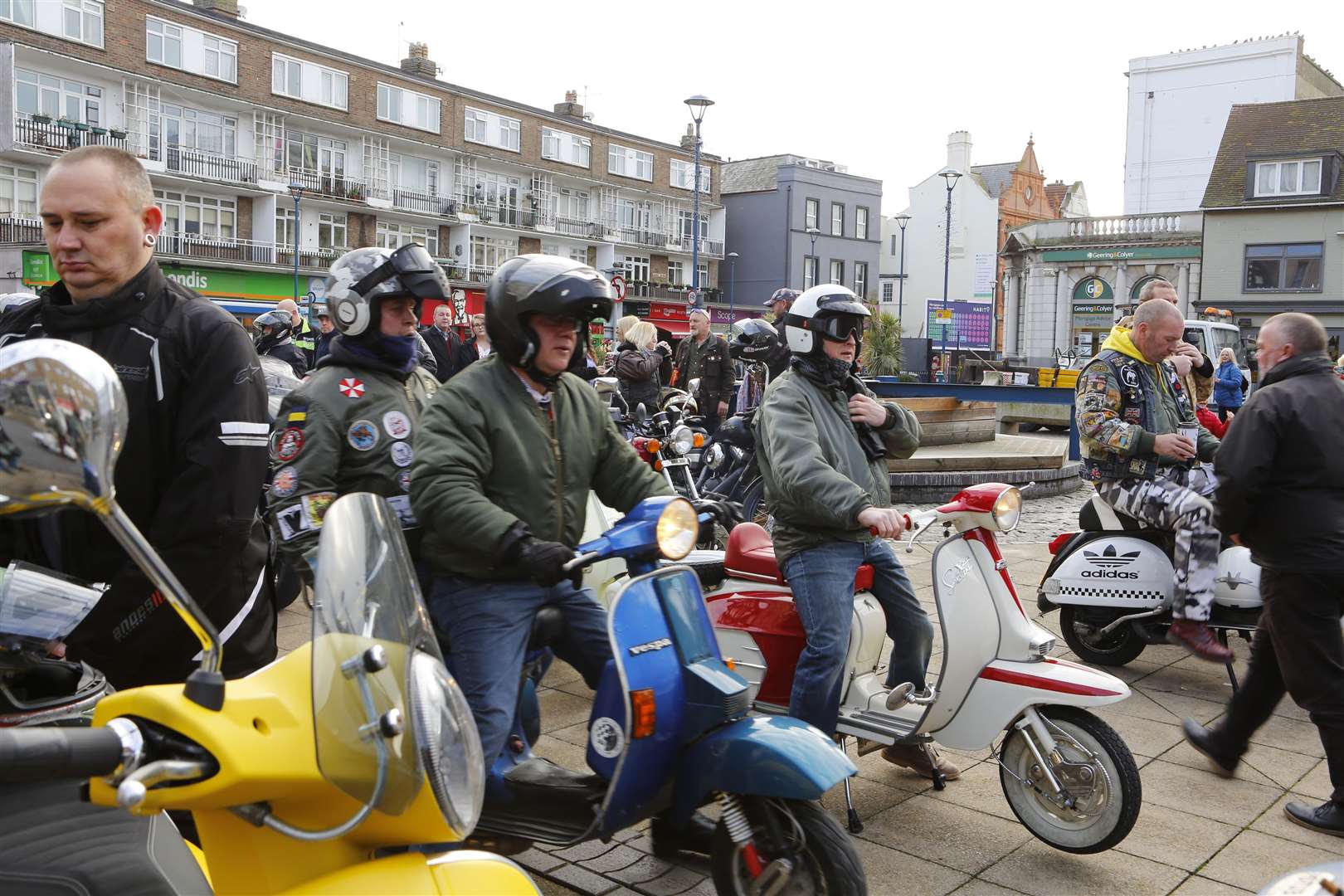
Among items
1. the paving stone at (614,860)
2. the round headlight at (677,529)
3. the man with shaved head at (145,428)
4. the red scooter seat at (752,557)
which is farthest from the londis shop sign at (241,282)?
the round headlight at (677,529)

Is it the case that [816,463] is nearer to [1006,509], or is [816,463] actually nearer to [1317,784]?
[1006,509]

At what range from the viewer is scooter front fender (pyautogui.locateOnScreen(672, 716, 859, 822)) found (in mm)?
2711

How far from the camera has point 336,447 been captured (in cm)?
354

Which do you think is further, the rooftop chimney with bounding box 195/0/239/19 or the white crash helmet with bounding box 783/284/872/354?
the rooftop chimney with bounding box 195/0/239/19

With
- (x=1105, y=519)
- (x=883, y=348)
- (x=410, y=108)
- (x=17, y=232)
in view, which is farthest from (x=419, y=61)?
(x=1105, y=519)

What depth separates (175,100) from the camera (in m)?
39.3

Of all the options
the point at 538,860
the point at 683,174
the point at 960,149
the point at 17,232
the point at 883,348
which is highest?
the point at 960,149

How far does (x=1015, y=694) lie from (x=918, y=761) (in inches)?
31.0

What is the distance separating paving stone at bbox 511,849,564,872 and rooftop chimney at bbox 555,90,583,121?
180 feet

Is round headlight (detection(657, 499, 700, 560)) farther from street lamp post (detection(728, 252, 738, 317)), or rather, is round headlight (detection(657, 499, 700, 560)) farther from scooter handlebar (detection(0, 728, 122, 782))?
street lamp post (detection(728, 252, 738, 317))

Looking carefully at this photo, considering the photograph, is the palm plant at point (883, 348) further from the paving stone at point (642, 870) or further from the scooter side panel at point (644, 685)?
the scooter side panel at point (644, 685)

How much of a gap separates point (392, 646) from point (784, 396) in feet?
8.31

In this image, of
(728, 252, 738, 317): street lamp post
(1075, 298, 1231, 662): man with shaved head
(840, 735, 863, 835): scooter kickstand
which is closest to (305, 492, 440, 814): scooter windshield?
(840, 735, 863, 835): scooter kickstand

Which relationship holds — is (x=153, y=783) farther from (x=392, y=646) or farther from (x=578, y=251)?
(x=578, y=251)
